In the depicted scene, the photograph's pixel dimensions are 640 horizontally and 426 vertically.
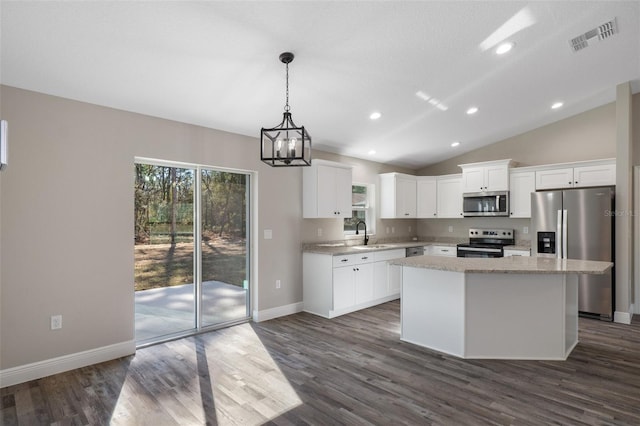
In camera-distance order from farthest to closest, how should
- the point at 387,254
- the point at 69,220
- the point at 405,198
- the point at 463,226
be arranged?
the point at 463,226, the point at 405,198, the point at 387,254, the point at 69,220

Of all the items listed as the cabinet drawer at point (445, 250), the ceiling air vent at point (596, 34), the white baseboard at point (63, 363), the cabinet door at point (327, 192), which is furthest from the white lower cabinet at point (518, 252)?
the white baseboard at point (63, 363)

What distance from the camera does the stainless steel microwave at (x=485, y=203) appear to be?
577 cm

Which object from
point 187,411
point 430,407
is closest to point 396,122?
point 430,407

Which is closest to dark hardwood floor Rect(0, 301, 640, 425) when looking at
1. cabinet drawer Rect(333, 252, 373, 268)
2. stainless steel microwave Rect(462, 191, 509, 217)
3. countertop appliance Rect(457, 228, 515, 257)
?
cabinet drawer Rect(333, 252, 373, 268)

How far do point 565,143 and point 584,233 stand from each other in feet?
5.50

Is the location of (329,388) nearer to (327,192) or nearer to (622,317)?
(327,192)

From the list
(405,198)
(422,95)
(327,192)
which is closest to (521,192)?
(405,198)

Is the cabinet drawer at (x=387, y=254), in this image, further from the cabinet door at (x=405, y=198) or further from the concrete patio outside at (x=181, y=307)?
the concrete patio outside at (x=181, y=307)

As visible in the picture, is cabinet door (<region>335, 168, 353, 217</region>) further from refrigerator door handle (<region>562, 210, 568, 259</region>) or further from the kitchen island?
refrigerator door handle (<region>562, 210, 568, 259</region>)

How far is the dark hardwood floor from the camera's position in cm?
236

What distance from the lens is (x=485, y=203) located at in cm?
600

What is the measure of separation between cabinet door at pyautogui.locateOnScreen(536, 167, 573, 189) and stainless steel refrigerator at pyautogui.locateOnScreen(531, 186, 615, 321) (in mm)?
444

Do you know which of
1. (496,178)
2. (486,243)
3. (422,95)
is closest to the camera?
(422,95)

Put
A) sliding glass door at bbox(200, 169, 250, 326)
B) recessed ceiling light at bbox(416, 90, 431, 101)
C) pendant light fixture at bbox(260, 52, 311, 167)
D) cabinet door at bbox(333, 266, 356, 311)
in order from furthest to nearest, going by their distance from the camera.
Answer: cabinet door at bbox(333, 266, 356, 311) → sliding glass door at bbox(200, 169, 250, 326) → recessed ceiling light at bbox(416, 90, 431, 101) → pendant light fixture at bbox(260, 52, 311, 167)
